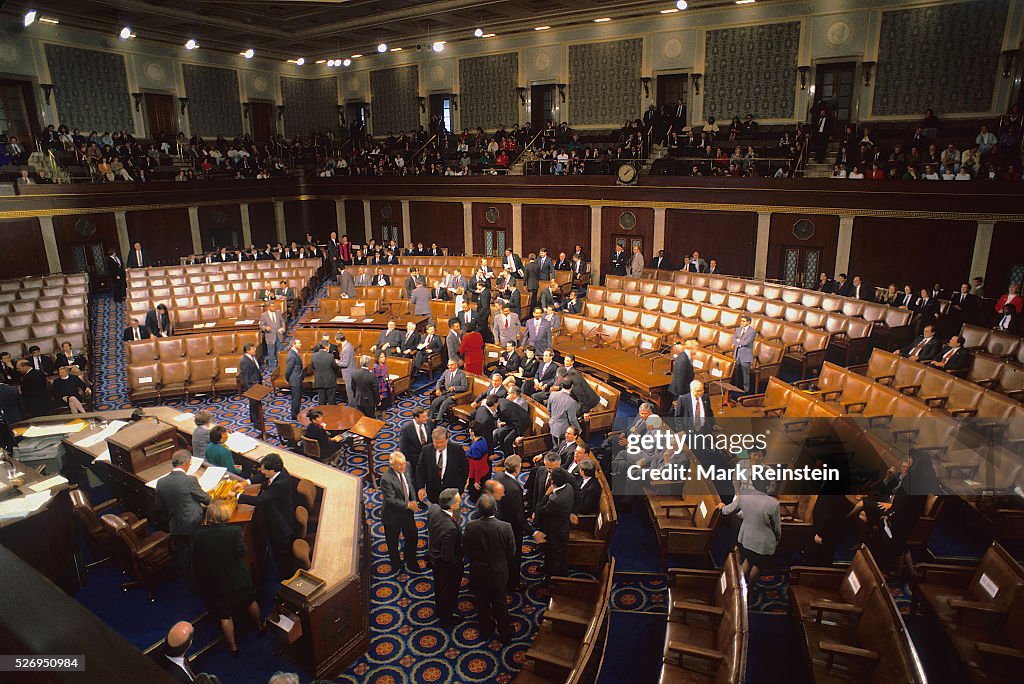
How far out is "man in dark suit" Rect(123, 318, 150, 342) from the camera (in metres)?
12.3

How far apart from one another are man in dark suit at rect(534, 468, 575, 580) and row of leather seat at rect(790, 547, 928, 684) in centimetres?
199

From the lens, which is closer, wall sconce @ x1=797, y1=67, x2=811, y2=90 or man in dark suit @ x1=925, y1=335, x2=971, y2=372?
man in dark suit @ x1=925, y1=335, x2=971, y2=372

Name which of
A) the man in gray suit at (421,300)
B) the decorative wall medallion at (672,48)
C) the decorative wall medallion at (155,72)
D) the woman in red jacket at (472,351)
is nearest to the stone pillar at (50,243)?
the decorative wall medallion at (155,72)

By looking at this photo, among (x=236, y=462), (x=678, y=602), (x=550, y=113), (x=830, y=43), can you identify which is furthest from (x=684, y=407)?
(x=550, y=113)

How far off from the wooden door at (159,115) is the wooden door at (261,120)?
3.28 metres

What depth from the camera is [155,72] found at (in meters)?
24.0

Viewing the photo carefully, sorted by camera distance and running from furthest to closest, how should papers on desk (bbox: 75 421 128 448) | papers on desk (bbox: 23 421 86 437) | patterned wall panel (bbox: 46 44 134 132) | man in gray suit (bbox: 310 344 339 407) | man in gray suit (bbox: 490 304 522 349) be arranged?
patterned wall panel (bbox: 46 44 134 132) → man in gray suit (bbox: 490 304 522 349) → man in gray suit (bbox: 310 344 339 407) → papers on desk (bbox: 23 421 86 437) → papers on desk (bbox: 75 421 128 448)

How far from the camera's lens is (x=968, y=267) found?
569 inches

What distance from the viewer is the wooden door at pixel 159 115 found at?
78.7ft

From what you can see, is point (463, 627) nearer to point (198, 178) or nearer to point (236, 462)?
A: point (236, 462)

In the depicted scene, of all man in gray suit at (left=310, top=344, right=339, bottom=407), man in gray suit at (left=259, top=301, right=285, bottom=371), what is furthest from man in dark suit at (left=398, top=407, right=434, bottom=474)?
man in gray suit at (left=259, top=301, right=285, bottom=371)

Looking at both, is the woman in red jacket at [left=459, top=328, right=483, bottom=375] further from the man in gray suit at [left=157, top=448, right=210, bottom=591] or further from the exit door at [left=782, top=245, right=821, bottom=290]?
the exit door at [left=782, top=245, right=821, bottom=290]

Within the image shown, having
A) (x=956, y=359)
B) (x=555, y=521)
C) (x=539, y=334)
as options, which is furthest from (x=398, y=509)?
(x=956, y=359)

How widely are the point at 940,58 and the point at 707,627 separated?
18132mm
